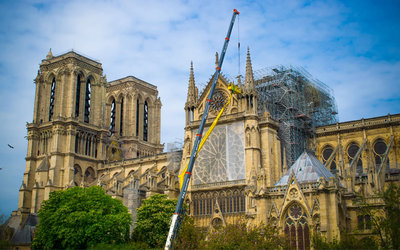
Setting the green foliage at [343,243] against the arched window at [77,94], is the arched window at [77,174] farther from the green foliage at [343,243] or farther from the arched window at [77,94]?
the green foliage at [343,243]

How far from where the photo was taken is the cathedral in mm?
30594

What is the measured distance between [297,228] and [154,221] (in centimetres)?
1833

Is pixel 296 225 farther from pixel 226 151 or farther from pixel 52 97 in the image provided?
pixel 52 97

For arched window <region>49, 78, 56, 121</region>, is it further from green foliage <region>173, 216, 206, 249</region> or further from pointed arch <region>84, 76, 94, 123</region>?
green foliage <region>173, 216, 206, 249</region>

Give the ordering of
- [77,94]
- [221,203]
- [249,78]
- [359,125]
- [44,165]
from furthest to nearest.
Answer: [77,94], [44,165], [359,125], [249,78], [221,203]

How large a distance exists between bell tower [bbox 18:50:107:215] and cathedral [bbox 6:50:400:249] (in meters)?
0.16

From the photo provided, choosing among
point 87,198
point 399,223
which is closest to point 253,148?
point 87,198

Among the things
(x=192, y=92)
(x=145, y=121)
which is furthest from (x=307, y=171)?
(x=145, y=121)

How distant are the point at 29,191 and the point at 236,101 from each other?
3618 cm

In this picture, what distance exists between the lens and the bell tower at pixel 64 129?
67.0 metres

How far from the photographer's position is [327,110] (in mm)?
58969

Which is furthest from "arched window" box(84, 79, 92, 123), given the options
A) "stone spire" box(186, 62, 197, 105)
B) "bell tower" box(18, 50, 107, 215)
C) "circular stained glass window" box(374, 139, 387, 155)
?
"circular stained glass window" box(374, 139, 387, 155)

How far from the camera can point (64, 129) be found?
227ft

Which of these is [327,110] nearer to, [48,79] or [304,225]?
[304,225]
